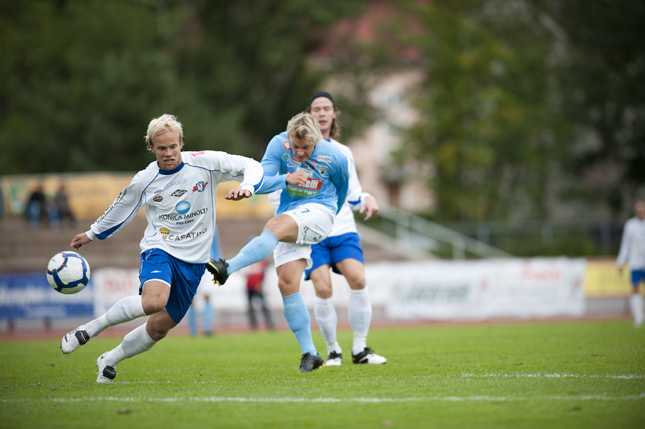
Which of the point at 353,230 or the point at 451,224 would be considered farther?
the point at 451,224

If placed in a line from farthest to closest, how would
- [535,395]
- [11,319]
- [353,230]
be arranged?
[11,319] → [353,230] → [535,395]

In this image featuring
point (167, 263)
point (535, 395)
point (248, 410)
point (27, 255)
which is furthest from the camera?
point (27, 255)

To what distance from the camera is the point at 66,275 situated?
22.7 feet

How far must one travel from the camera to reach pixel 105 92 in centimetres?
3700

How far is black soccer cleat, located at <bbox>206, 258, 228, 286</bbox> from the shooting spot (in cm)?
663

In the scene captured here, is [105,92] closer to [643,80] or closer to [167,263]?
[643,80]

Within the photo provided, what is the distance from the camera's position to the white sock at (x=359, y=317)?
27.9 feet

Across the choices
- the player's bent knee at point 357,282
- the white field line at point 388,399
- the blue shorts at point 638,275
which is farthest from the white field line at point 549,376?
the blue shorts at point 638,275

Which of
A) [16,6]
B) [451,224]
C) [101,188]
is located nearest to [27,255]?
[101,188]

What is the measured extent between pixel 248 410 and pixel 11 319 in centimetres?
1668

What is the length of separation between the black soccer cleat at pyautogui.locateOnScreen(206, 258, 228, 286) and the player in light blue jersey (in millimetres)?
662

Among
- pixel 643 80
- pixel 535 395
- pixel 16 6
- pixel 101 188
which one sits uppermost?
pixel 16 6

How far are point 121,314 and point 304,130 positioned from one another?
2.34 metres

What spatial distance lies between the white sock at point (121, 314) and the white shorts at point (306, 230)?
5.05ft
